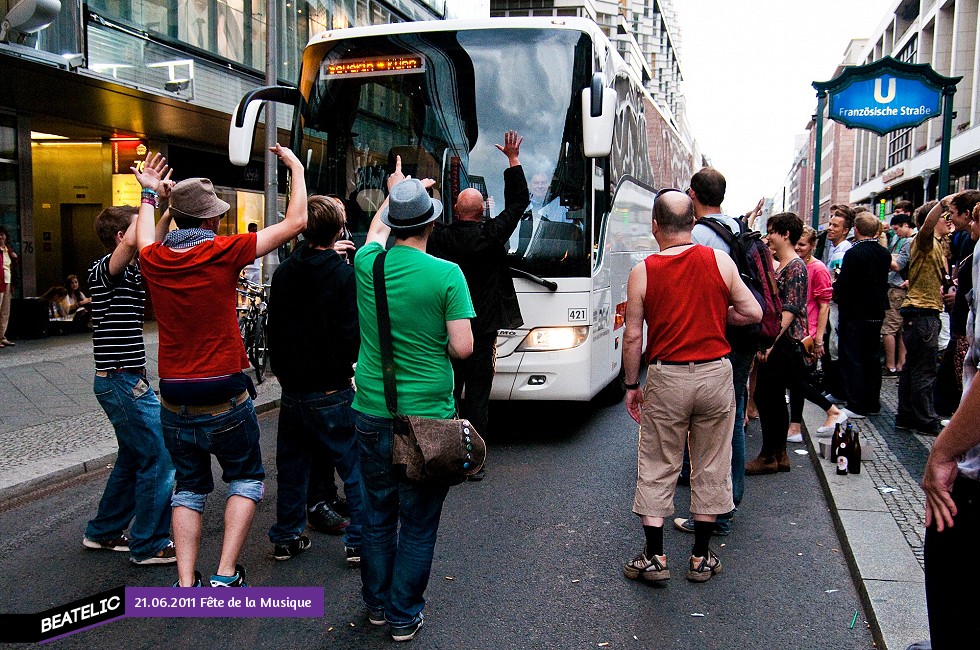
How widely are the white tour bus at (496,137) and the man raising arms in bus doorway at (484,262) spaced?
987 mm

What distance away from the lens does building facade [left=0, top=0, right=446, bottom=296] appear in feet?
42.3

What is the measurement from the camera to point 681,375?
167 inches

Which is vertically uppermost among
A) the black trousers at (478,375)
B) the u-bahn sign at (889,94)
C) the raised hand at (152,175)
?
the u-bahn sign at (889,94)

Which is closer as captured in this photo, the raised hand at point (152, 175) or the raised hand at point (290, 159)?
the raised hand at point (290, 159)

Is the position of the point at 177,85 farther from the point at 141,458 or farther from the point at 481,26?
the point at 141,458

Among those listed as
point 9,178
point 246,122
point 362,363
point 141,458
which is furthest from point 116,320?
point 9,178

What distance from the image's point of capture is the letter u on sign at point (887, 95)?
13930mm

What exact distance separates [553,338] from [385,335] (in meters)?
3.73

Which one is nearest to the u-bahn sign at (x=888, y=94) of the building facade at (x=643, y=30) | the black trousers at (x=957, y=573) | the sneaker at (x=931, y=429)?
the sneaker at (x=931, y=429)

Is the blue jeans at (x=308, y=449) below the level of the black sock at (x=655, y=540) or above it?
above

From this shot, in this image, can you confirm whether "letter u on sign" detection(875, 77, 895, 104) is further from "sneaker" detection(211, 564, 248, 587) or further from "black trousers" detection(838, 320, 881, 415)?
"sneaker" detection(211, 564, 248, 587)

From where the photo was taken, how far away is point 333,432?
4.45m

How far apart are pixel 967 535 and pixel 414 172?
5.59 metres

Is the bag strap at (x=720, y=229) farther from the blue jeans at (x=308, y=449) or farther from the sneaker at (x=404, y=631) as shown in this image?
the sneaker at (x=404, y=631)
